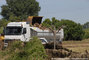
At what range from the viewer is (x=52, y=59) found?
1453 cm

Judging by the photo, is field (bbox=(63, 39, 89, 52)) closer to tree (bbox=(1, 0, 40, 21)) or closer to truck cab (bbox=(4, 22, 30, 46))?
truck cab (bbox=(4, 22, 30, 46))

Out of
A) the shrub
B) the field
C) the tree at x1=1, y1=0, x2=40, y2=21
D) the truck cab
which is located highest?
the tree at x1=1, y1=0, x2=40, y2=21

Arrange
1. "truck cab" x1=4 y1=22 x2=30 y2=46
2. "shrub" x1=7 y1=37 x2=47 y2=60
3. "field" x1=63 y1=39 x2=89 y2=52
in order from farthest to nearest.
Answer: "truck cab" x1=4 y1=22 x2=30 y2=46
"field" x1=63 y1=39 x2=89 y2=52
"shrub" x1=7 y1=37 x2=47 y2=60

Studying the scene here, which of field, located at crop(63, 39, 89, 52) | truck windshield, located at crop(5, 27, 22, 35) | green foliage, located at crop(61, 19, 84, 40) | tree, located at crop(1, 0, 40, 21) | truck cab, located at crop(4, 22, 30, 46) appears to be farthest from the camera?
tree, located at crop(1, 0, 40, 21)

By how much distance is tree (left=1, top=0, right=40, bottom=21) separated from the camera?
101m

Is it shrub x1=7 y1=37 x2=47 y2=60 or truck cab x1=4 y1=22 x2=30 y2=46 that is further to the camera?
truck cab x1=4 y1=22 x2=30 y2=46

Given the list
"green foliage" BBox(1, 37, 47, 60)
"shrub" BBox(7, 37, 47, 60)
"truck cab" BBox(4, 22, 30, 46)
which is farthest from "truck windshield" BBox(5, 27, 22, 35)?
"shrub" BBox(7, 37, 47, 60)

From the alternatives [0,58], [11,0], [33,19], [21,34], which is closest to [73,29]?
[33,19]

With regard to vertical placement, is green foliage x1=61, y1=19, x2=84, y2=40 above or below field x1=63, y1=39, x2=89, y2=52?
above

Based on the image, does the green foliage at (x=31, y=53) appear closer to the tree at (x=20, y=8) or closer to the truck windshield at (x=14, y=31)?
the truck windshield at (x=14, y=31)

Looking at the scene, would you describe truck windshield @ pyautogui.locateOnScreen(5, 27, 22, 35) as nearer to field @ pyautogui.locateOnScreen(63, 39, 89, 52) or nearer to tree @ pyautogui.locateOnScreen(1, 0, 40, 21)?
field @ pyautogui.locateOnScreen(63, 39, 89, 52)

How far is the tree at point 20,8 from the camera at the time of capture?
332ft

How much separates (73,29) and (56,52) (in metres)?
43.9

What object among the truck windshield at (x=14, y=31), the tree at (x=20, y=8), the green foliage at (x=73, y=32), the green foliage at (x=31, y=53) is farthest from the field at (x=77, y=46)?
the tree at (x=20, y=8)
